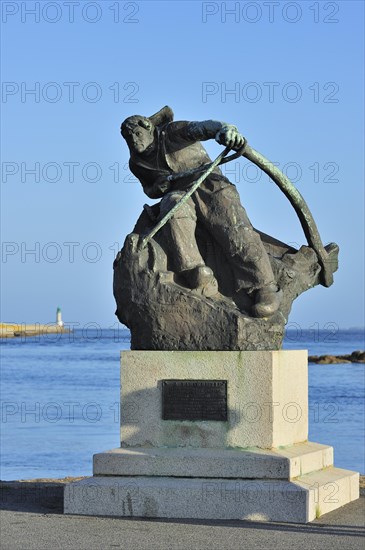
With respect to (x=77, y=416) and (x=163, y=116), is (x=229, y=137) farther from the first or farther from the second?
(x=77, y=416)

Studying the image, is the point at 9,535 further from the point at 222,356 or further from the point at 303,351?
the point at 303,351

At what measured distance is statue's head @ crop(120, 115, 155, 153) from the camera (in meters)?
10.0

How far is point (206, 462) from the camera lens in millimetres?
9141

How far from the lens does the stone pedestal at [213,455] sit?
8.95m

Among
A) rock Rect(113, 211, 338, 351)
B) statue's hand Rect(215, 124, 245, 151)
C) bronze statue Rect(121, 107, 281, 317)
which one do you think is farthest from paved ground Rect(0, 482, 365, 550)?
statue's hand Rect(215, 124, 245, 151)

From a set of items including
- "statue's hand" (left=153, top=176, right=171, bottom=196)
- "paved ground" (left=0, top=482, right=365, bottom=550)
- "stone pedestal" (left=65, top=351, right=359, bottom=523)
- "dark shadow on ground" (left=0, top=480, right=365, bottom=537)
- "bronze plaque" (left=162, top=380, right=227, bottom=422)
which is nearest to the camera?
"paved ground" (left=0, top=482, right=365, bottom=550)

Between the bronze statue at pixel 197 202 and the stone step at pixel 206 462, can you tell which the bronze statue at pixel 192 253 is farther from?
the stone step at pixel 206 462

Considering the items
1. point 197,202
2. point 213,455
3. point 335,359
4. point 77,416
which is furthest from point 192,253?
point 335,359

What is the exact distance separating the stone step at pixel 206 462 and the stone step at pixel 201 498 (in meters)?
0.05

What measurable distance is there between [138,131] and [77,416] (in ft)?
52.3

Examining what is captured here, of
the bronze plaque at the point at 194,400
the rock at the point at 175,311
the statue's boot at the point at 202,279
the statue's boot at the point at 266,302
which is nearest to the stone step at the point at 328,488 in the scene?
the bronze plaque at the point at 194,400

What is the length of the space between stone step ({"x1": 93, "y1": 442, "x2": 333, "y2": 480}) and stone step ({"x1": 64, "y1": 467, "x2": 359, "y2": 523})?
0.17 feet

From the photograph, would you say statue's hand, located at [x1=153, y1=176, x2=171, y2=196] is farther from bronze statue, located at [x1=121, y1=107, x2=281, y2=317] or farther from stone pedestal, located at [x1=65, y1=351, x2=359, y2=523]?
stone pedestal, located at [x1=65, y1=351, x2=359, y2=523]

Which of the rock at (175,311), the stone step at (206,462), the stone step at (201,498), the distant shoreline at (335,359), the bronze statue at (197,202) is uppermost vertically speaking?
the bronze statue at (197,202)
